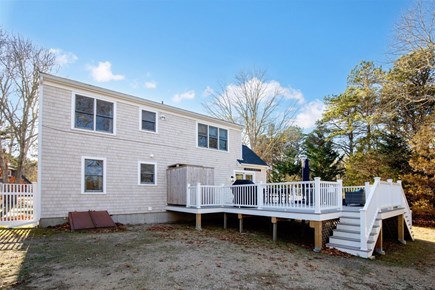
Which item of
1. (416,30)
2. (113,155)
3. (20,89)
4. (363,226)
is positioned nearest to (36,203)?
(113,155)

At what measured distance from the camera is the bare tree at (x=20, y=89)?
18000 mm

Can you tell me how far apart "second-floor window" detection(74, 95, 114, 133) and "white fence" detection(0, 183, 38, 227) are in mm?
2723

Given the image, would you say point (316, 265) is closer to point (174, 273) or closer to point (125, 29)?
point (174, 273)

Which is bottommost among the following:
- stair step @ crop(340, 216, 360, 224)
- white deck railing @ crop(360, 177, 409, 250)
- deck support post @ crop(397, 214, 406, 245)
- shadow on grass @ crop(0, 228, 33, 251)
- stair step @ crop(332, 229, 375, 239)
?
deck support post @ crop(397, 214, 406, 245)

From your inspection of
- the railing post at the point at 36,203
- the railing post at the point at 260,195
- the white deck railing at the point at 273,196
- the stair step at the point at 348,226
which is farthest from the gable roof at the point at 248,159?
the railing post at the point at 36,203

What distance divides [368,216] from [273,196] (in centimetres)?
289

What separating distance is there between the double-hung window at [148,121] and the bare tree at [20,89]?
467 inches

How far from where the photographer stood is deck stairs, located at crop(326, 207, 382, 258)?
279 inches

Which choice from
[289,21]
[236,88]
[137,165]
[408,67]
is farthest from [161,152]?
[236,88]

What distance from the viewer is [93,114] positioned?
34.4 ft

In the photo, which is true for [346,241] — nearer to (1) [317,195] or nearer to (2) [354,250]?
(2) [354,250]

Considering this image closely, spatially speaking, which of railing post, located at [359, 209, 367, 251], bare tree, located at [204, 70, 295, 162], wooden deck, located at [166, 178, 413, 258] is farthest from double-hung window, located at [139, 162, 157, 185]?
bare tree, located at [204, 70, 295, 162]

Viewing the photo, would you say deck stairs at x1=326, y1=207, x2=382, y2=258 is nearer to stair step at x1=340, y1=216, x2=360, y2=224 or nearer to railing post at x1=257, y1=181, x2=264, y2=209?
stair step at x1=340, y1=216, x2=360, y2=224

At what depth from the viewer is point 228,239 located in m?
8.60
